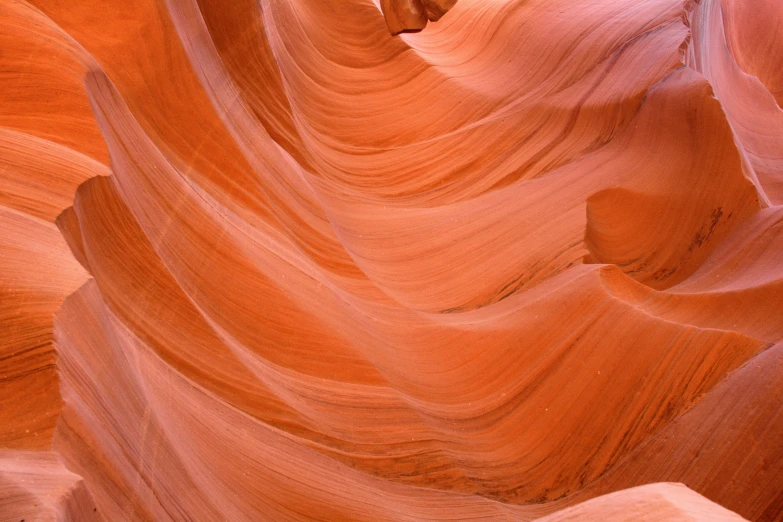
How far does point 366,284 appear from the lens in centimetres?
328

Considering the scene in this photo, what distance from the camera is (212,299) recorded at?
256cm

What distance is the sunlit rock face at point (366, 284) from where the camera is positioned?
184cm

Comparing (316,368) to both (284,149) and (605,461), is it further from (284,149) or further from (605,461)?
(284,149)

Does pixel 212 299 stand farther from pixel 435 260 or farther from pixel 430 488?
pixel 435 260

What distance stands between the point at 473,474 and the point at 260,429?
2.81 feet

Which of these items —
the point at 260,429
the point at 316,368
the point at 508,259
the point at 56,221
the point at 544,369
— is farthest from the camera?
the point at 508,259

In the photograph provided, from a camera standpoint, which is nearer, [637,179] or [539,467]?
[539,467]

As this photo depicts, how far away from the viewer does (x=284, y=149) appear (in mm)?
3625

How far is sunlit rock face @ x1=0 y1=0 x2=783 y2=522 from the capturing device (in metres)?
1.84

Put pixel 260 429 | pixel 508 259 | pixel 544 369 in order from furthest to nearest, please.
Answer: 1. pixel 508 259
2. pixel 544 369
3. pixel 260 429

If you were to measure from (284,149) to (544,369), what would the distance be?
182cm

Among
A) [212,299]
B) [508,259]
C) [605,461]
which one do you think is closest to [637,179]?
[508,259]

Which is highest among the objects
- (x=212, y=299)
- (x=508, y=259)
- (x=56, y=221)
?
(x=56, y=221)

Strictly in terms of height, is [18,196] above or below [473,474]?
above
